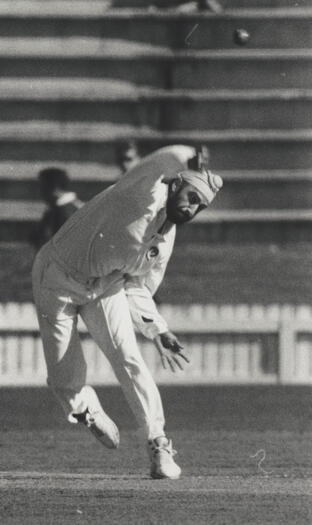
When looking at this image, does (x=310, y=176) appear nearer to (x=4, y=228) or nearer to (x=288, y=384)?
(x=4, y=228)

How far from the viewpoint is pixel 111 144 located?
22.8 metres

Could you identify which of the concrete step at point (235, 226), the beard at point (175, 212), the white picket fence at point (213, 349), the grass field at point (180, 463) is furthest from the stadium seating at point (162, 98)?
the beard at point (175, 212)

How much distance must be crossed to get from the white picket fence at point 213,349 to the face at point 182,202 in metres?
7.62

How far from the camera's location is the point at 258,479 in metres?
8.73

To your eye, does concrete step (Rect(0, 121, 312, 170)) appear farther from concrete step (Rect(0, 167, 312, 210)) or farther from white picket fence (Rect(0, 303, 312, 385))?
white picket fence (Rect(0, 303, 312, 385))

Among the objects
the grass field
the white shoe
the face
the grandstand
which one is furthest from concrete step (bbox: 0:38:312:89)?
the face

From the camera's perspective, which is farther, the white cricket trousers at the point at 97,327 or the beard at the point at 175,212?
the white cricket trousers at the point at 97,327

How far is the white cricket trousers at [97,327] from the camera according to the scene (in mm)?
8746

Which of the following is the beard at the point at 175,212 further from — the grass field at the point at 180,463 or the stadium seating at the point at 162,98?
the stadium seating at the point at 162,98

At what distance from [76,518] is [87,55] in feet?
53.2

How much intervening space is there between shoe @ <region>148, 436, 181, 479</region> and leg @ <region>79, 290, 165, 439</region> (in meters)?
0.04

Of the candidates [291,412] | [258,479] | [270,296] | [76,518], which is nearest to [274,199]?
[270,296]

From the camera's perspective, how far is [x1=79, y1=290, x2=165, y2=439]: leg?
345 inches

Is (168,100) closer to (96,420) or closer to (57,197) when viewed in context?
(57,197)
